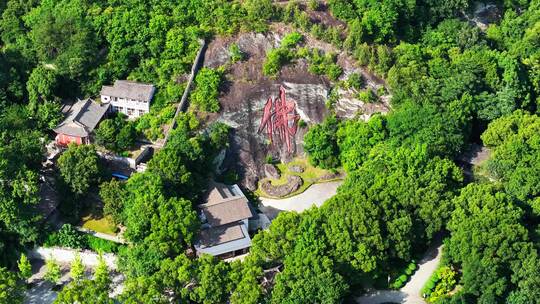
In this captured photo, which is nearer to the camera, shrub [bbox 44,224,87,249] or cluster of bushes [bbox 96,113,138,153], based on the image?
shrub [bbox 44,224,87,249]

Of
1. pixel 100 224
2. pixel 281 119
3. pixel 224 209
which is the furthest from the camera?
pixel 281 119

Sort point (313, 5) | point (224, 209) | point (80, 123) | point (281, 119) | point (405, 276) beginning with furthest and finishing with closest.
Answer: point (313, 5)
point (281, 119)
point (80, 123)
point (224, 209)
point (405, 276)

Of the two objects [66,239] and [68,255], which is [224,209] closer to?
[66,239]

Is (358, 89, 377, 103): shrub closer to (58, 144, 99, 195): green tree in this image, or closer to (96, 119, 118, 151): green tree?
(96, 119, 118, 151): green tree

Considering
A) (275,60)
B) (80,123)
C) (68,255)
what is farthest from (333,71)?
(68,255)

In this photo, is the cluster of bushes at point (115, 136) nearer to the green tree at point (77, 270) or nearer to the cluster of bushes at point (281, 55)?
→ the green tree at point (77, 270)

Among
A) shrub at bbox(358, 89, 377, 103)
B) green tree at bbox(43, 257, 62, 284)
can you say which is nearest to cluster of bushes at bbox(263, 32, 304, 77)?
shrub at bbox(358, 89, 377, 103)

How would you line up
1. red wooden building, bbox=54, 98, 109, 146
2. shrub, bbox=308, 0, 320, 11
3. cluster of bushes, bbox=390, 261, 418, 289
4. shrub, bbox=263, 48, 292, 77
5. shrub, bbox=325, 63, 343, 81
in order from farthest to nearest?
shrub, bbox=308, 0, 320, 11, shrub, bbox=325, 63, 343, 81, shrub, bbox=263, 48, 292, 77, red wooden building, bbox=54, 98, 109, 146, cluster of bushes, bbox=390, 261, 418, 289
